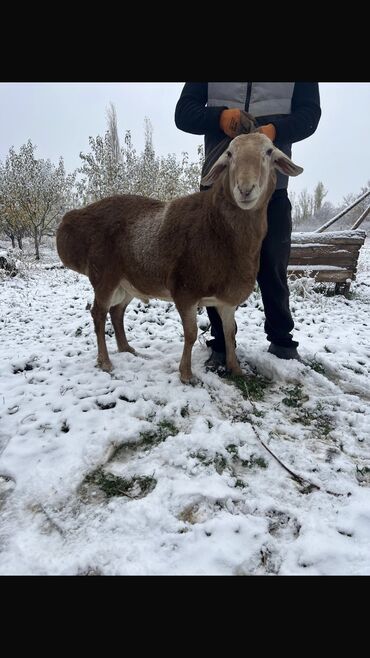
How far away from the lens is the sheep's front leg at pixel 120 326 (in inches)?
149

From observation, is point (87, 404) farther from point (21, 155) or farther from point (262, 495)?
point (21, 155)

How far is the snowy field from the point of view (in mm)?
1562

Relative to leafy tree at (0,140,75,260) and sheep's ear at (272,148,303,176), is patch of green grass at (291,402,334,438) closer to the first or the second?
sheep's ear at (272,148,303,176)

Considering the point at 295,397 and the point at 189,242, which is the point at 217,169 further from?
the point at 295,397

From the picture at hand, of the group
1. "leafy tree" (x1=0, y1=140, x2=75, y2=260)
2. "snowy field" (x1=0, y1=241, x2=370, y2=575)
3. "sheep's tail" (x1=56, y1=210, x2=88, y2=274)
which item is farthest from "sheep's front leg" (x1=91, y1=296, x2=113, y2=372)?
"leafy tree" (x1=0, y1=140, x2=75, y2=260)

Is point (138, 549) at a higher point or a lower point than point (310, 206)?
lower

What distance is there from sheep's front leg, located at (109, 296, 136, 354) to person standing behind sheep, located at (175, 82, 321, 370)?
1462mm

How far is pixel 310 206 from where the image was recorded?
42594 mm

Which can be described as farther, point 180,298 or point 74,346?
point 74,346

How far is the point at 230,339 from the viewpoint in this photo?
330 cm

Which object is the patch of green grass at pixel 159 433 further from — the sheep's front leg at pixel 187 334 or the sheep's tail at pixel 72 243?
the sheep's tail at pixel 72 243
